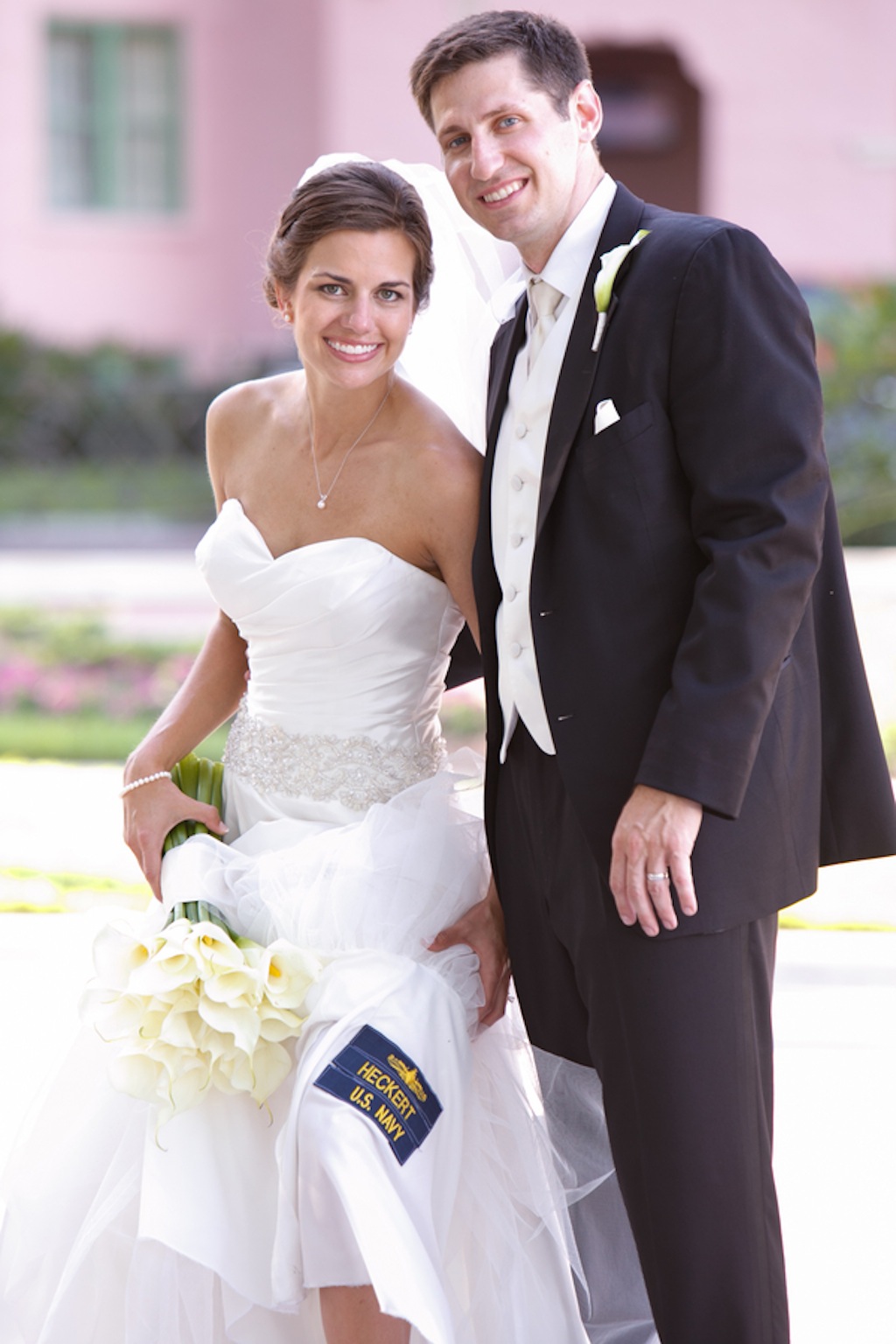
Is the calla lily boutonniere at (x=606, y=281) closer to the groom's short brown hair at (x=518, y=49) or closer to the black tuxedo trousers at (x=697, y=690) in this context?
the black tuxedo trousers at (x=697, y=690)

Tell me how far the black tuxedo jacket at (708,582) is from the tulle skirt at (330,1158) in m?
→ 0.42

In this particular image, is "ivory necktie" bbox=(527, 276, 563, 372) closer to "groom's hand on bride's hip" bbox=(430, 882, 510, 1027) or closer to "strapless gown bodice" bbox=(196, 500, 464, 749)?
"strapless gown bodice" bbox=(196, 500, 464, 749)

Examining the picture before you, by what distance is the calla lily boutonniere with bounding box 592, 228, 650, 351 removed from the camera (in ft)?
7.42

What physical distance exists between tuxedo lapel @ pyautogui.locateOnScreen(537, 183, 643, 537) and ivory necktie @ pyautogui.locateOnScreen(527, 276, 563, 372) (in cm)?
7

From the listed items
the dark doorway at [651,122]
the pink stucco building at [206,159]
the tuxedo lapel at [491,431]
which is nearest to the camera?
the tuxedo lapel at [491,431]

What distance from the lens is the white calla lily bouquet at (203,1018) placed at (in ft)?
7.63

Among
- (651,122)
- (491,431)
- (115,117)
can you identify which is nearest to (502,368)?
(491,431)

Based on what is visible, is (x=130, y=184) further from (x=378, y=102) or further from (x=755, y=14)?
(x=755, y=14)

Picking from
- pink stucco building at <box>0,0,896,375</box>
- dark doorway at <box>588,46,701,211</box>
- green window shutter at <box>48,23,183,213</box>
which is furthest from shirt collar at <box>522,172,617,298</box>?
green window shutter at <box>48,23,183,213</box>

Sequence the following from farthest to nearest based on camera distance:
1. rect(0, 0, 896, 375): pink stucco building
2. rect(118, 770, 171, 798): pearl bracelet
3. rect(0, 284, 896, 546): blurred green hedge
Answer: rect(0, 0, 896, 375): pink stucco building < rect(0, 284, 896, 546): blurred green hedge < rect(118, 770, 171, 798): pearl bracelet

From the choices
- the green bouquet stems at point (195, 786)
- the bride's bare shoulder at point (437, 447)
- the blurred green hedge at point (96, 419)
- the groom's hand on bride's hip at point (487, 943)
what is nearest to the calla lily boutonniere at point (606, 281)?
the bride's bare shoulder at point (437, 447)

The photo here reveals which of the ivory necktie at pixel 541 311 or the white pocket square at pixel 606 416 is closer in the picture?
the white pocket square at pixel 606 416

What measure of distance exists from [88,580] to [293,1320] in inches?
313

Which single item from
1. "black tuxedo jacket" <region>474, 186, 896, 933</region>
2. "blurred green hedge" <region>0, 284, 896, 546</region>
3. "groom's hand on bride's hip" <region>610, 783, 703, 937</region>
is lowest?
"blurred green hedge" <region>0, 284, 896, 546</region>
